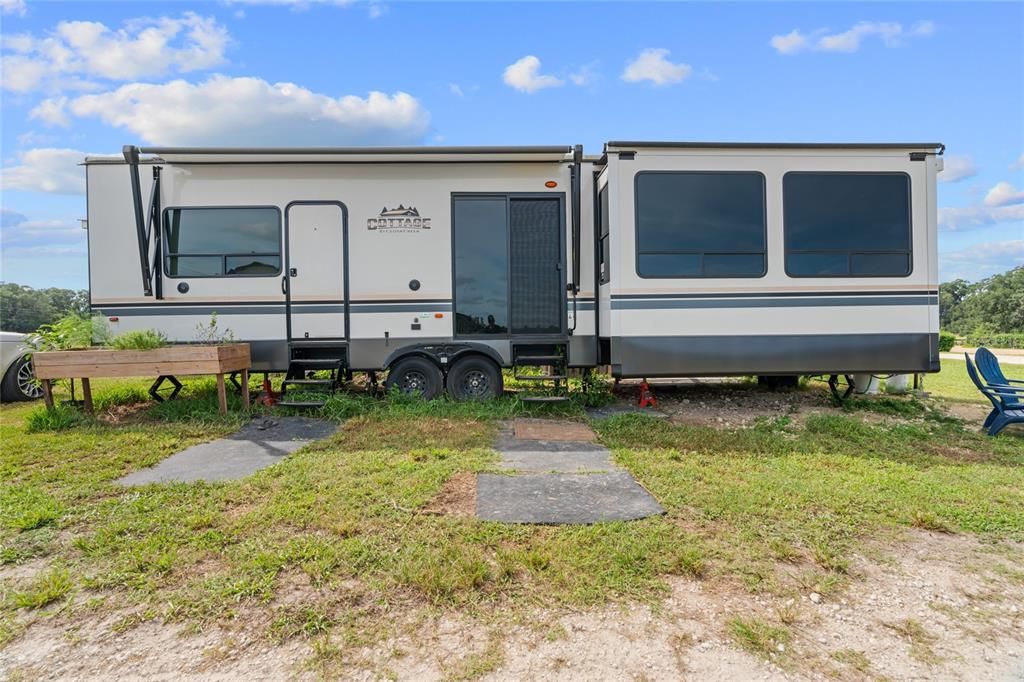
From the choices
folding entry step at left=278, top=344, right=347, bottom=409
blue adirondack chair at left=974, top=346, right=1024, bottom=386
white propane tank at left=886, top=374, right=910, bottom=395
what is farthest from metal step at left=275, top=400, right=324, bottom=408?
white propane tank at left=886, top=374, right=910, bottom=395

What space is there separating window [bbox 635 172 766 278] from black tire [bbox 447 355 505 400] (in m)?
2.07

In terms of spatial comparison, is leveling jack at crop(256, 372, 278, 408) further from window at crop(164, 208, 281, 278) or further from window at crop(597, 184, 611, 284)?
window at crop(597, 184, 611, 284)

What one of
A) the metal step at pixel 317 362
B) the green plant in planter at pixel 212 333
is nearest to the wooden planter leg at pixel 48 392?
the green plant in planter at pixel 212 333

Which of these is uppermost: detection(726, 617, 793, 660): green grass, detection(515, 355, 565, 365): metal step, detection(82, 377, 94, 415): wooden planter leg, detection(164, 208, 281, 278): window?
detection(164, 208, 281, 278): window

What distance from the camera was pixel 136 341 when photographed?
564 cm

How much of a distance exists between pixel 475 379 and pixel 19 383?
20.0 feet

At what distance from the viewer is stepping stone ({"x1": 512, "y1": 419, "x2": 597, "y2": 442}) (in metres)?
5.05

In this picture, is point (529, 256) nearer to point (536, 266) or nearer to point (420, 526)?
point (536, 266)

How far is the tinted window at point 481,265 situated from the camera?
6.28 m

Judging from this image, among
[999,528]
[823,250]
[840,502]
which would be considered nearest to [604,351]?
[823,250]

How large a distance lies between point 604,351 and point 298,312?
3584mm

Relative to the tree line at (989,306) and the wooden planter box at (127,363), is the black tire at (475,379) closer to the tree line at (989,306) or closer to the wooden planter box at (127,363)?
the wooden planter box at (127,363)

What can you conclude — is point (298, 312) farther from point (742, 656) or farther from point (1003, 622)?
point (1003, 622)

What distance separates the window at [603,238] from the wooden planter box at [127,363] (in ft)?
13.7
